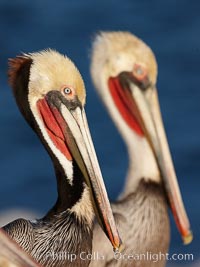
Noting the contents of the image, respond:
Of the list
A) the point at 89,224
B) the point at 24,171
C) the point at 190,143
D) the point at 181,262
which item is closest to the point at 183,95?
the point at 190,143

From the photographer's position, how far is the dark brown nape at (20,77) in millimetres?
6734

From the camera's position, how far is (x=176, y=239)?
1037 cm

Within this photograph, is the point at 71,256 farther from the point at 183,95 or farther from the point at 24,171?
the point at 183,95

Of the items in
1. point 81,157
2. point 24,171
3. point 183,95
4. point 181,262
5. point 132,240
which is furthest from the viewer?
point 183,95

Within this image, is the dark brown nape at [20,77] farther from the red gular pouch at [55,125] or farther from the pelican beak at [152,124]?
the pelican beak at [152,124]

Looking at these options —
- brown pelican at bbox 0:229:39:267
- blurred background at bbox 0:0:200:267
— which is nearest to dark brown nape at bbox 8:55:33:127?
brown pelican at bbox 0:229:39:267

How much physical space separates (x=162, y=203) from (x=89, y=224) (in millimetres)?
820

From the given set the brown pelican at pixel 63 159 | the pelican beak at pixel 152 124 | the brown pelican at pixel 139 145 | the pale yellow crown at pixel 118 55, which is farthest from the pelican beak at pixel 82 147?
the pale yellow crown at pixel 118 55

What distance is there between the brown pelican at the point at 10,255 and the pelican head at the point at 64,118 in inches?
39.2

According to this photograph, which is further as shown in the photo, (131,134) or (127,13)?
(127,13)

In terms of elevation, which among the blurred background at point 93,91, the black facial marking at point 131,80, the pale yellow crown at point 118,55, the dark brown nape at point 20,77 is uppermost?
the dark brown nape at point 20,77

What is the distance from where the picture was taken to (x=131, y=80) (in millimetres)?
7555

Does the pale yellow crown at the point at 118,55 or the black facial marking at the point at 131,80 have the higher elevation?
A: the pale yellow crown at the point at 118,55

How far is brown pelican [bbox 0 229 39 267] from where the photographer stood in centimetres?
561
